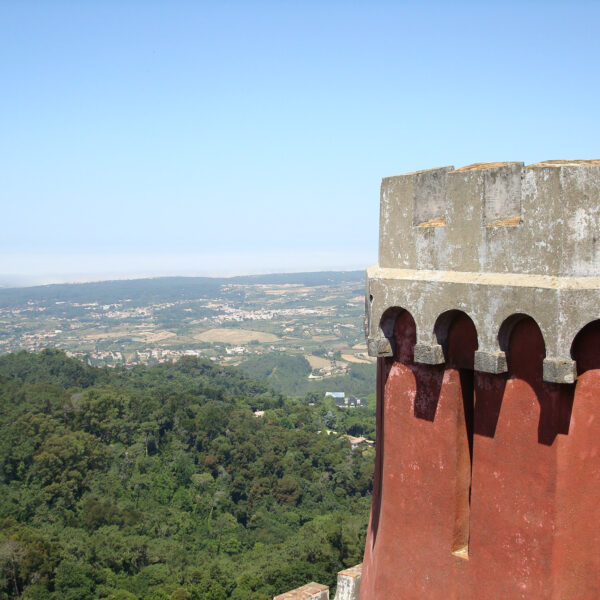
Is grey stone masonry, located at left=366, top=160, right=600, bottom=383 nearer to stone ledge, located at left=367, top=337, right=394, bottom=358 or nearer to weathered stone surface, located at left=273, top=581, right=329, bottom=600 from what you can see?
stone ledge, located at left=367, top=337, right=394, bottom=358

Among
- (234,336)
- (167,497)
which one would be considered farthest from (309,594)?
(234,336)

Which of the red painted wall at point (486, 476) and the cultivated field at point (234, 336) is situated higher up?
the red painted wall at point (486, 476)

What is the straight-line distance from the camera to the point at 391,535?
4414mm

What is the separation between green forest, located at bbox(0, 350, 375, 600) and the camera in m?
26.6

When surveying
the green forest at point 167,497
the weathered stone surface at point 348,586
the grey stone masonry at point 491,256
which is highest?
the grey stone masonry at point 491,256

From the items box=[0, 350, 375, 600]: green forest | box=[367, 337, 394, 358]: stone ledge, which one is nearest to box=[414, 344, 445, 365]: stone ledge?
box=[367, 337, 394, 358]: stone ledge

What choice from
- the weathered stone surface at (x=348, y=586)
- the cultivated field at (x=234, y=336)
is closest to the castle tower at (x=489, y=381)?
the weathered stone surface at (x=348, y=586)

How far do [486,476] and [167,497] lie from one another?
37.9 meters

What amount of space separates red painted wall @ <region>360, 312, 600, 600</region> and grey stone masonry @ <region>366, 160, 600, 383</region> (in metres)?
0.13

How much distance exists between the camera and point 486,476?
3885mm

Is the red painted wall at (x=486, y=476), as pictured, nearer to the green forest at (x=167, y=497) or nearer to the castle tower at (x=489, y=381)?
the castle tower at (x=489, y=381)

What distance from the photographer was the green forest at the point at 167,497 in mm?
26609

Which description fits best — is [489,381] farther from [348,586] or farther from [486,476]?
[348,586]

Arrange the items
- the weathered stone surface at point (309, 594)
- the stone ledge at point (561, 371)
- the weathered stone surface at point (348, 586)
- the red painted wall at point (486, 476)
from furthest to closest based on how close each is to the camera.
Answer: the weathered stone surface at point (309, 594) < the weathered stone surface at point (348, 586) < the red painted wall at point (486, 476) < the stone ledge at point (561, 371)
